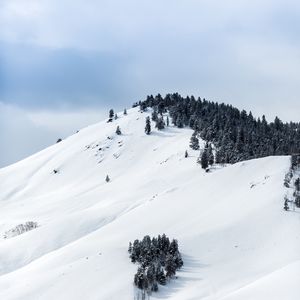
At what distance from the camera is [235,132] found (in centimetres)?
Result: 14838

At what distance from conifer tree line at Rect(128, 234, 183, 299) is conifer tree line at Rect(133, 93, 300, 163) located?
5512 centimetres

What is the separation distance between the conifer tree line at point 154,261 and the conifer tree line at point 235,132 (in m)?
55.1

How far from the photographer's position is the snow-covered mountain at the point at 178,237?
57969 mm

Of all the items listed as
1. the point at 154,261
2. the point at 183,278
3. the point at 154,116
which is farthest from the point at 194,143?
the point at 183,278

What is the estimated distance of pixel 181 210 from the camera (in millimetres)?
84812

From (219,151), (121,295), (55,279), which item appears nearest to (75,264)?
(55,279)

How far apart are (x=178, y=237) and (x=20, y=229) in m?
60.7

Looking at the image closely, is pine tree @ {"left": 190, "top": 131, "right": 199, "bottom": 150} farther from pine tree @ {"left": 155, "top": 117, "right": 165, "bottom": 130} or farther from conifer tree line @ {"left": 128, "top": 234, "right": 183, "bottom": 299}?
conifer tree line @ {"left": 128, "top": 234, "right": 183, "bottom": 299}

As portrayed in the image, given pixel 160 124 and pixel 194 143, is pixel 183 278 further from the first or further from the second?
pixel 160 124

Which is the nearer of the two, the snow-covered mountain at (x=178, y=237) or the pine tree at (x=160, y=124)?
the snow-covered mountain at (x=178, y=237)

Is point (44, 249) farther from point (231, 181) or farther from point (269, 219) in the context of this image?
point (269, 219)

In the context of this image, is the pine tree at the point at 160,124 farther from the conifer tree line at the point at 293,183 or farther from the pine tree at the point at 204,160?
the conifer tree line at the point at 293,183

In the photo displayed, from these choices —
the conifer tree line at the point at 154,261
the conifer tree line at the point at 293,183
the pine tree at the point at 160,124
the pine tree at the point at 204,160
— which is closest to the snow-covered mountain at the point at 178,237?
the conifer tree line at the point at 154,261

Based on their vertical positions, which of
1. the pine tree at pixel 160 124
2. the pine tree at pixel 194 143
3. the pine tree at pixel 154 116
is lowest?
the pine tree at pixel 194 143
